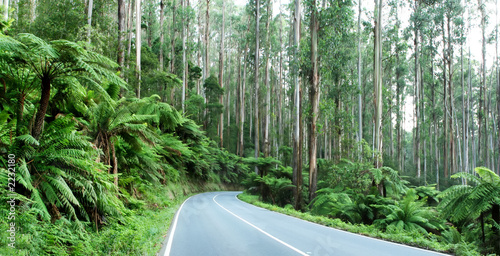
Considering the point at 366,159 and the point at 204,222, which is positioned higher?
the point at 366,159

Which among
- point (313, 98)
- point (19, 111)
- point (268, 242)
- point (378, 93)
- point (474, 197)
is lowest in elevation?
point (268, 242)

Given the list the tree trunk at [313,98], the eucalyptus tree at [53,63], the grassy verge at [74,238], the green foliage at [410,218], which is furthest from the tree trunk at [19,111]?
the tree trunk at [313,98]

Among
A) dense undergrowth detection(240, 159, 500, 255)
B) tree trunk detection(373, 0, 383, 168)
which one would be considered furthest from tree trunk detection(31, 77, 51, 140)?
tree trunk detection(373, 0, 383, 168)

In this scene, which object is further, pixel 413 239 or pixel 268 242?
pixel 413 239

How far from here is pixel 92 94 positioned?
9891 mm

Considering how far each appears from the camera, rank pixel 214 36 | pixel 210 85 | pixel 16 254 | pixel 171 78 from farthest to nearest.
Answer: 1. pixel 214 36
2. pixel 210 85
3. pixel 171 78
4. pixel 16 254

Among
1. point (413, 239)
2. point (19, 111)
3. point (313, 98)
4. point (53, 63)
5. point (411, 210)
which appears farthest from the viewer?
point (313, 98)

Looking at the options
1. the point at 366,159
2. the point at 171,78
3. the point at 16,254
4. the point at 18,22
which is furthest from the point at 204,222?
the point at 171,78

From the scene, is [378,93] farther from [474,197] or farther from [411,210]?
[474,197]

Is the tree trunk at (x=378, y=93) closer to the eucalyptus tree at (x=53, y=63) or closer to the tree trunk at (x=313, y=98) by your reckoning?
the tree trunk at (x=313, y=98)

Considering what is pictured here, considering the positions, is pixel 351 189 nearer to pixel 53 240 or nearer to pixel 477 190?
pixel 477 190

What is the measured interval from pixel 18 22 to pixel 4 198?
13.8 meters

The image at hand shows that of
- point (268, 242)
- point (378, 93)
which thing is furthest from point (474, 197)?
point (378, 93)

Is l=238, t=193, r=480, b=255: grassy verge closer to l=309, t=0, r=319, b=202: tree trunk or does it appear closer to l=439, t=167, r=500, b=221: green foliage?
l=439, t=167, r=500, b=221: green foliage
